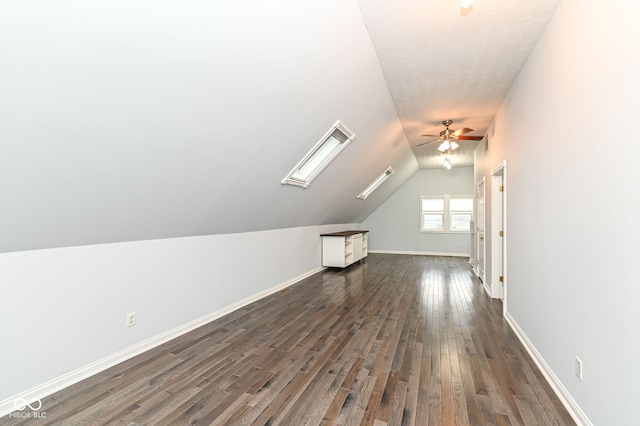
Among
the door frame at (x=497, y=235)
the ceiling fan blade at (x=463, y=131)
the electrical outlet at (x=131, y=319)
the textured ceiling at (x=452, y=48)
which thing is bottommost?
the electrical outlet at (x=131, y=319)

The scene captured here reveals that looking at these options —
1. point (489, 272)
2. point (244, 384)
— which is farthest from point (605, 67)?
point (489, 272)

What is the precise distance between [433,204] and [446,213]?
1.60ft

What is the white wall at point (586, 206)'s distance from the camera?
4.82ft

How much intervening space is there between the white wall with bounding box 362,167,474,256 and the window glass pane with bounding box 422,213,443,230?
191 millimetres

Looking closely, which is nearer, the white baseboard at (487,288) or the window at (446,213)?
the white baseboard at (487,288)

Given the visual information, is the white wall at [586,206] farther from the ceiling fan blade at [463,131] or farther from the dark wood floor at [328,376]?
the ceiling fan blade at [463,131]

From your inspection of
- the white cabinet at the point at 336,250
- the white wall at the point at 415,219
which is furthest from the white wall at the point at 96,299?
the white wall at the point at 415,219

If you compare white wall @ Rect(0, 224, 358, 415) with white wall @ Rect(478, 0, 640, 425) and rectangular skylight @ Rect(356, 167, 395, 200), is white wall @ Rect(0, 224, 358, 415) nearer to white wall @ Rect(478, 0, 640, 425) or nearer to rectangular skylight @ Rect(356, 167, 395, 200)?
white wall @ Rect(478, 0, 640, 425)

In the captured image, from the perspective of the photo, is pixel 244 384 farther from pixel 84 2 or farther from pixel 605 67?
pixel 605 67

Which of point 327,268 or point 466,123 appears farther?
point 327,268

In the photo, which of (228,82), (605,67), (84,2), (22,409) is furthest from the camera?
(228,82)

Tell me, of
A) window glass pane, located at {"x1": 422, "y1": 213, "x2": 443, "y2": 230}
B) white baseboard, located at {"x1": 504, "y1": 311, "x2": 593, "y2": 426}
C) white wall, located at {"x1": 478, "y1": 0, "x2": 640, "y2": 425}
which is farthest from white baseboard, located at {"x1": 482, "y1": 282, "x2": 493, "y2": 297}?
window glass pane, located at {"x1": 422, "y1": 213, "x2": 443, "y2": 230}

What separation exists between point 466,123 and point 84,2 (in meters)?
5.29

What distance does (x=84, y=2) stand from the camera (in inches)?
50.4
